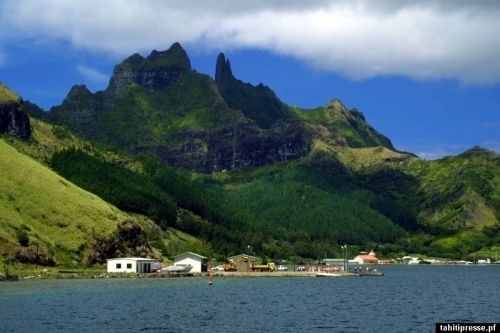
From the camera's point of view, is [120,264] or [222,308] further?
[120,264]

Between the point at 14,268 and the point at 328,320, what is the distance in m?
A: 101

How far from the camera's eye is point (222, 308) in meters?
111

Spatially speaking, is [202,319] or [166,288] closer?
[202,319]

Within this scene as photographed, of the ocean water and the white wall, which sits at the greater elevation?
Answer: the white wall

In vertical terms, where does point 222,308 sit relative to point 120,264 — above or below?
below

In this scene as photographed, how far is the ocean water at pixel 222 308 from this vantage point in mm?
87812

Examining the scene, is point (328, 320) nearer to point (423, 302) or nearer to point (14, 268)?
point (423, 302)

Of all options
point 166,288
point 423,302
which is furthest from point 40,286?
point 423,302

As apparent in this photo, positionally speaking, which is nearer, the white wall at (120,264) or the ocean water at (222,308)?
the ocean water at (222,308)

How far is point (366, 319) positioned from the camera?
323 feet

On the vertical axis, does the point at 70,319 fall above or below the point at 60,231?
below

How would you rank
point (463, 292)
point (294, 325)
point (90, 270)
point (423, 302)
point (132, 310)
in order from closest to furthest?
point (294, 325), point (132, 310), point (423, 302), point (463, 292), point (90, 270)

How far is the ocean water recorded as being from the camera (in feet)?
288

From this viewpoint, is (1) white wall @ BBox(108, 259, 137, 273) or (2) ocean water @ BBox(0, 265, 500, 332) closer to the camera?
(2) ocean water @ BBox(0, 265, 500, 332)
